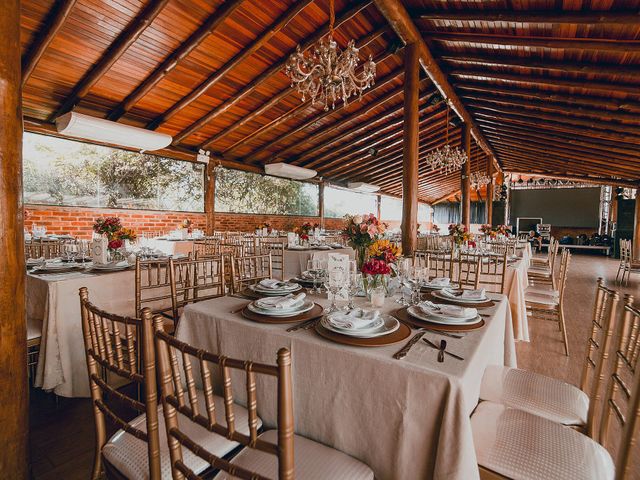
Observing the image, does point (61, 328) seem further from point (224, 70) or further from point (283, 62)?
point (283, 62)

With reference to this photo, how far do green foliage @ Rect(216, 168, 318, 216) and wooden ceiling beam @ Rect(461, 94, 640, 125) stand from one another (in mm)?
5439

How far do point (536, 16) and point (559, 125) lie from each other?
4382 mm

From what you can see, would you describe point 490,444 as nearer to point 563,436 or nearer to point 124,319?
point 563,436

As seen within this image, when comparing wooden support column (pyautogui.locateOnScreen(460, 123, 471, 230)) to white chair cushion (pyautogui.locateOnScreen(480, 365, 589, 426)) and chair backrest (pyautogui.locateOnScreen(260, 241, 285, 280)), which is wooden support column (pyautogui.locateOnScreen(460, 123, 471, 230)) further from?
white chair cushion (pyautogui.locateOnScreen(480, 365, 589, 426))

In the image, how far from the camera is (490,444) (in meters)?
1.18

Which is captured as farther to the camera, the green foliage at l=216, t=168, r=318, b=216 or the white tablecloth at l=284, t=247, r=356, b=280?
the green foliage at l=216, t=168, r=318, b=216

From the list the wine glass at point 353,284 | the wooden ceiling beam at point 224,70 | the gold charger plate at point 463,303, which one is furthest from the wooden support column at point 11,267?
the wooden ceiling beam at point 224,70

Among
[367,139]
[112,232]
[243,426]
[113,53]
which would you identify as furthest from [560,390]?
[367,139]

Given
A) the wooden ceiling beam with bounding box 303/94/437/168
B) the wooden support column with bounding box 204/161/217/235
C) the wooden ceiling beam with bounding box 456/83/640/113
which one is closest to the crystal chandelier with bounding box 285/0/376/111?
the wooden ceiling beam with bounding box 456/83/640/113

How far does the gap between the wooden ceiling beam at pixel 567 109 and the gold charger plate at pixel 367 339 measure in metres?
6.69

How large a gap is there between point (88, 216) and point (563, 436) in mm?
6730

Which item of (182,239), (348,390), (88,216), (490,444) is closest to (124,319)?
(348,390)

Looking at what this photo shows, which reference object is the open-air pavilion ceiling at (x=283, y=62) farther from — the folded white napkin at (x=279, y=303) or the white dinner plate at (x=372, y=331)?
the white dinner plate at (x=372, y=331)

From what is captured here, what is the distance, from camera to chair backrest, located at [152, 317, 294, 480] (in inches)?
26.4
